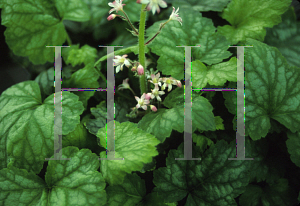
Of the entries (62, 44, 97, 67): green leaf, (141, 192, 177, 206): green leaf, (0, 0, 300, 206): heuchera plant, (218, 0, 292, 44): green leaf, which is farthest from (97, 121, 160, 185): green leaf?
(218, 0, 292, 44): green leaf

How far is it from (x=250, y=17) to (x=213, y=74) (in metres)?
0.53

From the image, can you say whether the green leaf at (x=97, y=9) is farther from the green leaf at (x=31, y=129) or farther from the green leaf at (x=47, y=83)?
the green leaf at (x=31, y=129)

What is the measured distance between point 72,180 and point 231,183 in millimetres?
640

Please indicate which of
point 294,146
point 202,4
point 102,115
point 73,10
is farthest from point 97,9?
point 294,146

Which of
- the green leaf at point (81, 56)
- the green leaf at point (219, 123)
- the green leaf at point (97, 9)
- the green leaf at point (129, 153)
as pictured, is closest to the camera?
the green leaf at point (129, 153)

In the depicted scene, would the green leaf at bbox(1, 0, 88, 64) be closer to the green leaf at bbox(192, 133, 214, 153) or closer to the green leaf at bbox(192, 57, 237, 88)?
the green leaf at bbox(192, 57, 237, 88)

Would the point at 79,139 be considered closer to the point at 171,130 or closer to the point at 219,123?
the point at 171,130

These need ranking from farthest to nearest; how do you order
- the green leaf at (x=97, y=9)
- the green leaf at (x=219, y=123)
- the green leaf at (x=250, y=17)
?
1. the green leaf at (x=97, y=9)
2. the green leaf at (x=250, y=17)
3. the green leaf at (x=219, y=123)

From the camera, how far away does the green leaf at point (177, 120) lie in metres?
0.94

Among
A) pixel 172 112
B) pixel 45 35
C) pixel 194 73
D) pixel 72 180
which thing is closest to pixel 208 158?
pixel 172 112

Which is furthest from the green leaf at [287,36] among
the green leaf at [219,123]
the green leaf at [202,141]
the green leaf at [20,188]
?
the green leaf at [20,188]

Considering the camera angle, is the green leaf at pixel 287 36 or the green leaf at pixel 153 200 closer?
the green leaf at pixel 153 200

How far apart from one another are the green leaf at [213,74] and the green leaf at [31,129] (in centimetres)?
53

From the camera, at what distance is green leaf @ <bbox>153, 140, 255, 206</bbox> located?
1.01 m
